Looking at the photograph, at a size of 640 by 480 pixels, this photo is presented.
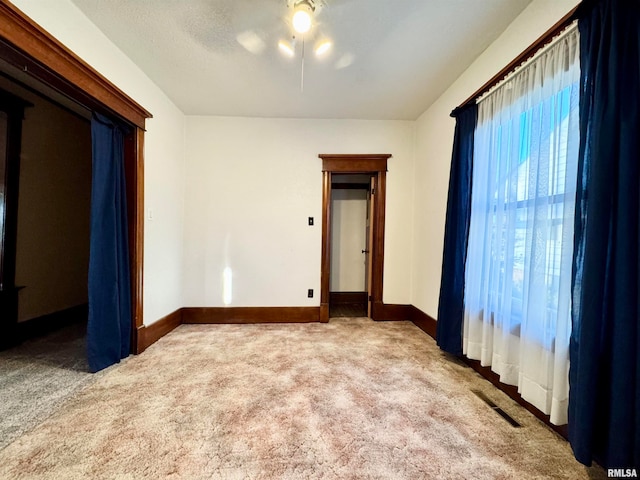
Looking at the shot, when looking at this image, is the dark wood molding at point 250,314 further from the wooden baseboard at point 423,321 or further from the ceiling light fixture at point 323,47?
the ceiling light fixture at point 323,47

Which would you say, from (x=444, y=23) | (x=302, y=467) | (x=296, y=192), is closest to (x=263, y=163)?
(x=296, y=192)

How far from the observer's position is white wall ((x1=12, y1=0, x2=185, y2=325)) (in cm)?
164

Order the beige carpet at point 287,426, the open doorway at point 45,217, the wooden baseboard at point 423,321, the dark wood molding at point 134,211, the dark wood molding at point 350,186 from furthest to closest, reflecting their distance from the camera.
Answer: the dark wood molding at point 350,186 < the wooden baseboard at point 423,321 < the open doorway at point 45,217 < the dark wood molding at point 134,211 < the beige carpet at point 287,426

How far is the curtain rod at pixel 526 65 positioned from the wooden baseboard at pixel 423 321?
2.20 meters

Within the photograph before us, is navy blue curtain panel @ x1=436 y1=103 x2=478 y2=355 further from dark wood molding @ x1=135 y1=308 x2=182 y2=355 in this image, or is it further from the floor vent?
dark wood molding @ x1=135 y1=308 x2=182 y2=355

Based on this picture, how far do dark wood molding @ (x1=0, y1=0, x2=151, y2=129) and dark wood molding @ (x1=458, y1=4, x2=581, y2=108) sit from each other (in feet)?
9.47

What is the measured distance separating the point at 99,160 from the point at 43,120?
65.9 inches

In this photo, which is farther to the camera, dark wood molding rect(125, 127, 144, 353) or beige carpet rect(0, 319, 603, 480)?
dark wood molding rect(125, 127, 144, 353)

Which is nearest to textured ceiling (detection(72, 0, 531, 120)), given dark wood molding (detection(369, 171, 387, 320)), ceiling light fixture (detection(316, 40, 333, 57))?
ceiling light fixture (detection(316, 40, 333, 57))

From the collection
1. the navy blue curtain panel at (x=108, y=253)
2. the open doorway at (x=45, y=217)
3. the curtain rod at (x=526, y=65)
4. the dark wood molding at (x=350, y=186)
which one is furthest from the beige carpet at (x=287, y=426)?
the dark wood molding at (x=350, y=186)

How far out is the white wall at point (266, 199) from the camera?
3232mm

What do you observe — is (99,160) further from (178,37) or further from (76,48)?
(178,37)

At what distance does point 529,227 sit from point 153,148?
3.34 meters

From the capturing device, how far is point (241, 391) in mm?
1786
